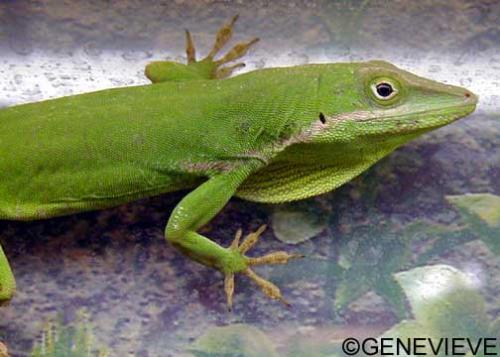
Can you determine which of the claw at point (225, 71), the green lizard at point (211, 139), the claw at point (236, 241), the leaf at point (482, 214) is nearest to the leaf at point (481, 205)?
the leaf at point (482, 214)

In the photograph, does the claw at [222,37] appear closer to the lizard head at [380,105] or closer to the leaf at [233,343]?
the lizard head at [380,105]

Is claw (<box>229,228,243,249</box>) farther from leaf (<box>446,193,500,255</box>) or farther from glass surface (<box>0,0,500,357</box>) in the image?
leaf (<box>446,193,500,255</box>)

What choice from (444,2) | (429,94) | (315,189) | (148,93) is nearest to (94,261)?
(148,93)

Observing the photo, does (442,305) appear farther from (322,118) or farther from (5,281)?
(5,281)

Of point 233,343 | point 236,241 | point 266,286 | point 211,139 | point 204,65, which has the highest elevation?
point 204,65

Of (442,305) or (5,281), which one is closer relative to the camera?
(5,281)

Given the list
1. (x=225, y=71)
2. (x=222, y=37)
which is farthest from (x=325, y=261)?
(x=222, y=37)
